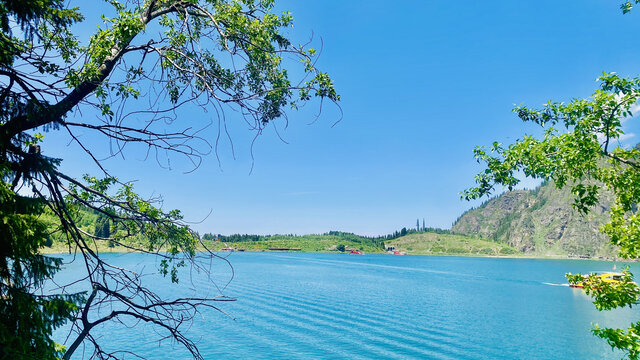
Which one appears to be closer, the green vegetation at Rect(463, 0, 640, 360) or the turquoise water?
the green vegetation at Rect(463, 0, 640, 360)

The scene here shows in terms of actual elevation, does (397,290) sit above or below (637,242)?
below

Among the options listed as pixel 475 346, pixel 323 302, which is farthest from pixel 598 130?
pixel 323 302

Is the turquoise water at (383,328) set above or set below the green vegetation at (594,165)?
below

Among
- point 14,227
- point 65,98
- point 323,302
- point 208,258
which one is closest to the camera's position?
point 14,227

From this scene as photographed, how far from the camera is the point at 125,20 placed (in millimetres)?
3531

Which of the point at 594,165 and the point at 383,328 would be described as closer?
the point at 594,165

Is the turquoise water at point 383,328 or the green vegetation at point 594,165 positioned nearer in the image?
the green vegetation at point 594,165

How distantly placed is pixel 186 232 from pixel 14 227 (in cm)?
161

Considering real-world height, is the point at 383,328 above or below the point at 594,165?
below

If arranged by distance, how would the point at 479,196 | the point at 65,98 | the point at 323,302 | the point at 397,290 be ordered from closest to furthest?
the point at 65,98 < the point at 479,196 < the point at 323,302 < the point at 397,290

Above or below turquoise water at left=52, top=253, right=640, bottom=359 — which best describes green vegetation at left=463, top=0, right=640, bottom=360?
above

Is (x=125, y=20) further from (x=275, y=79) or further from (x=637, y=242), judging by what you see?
(x=637, y=242)

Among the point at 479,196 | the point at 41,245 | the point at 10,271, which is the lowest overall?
the point at 10,271

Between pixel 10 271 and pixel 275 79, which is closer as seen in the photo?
pixel 10 271
